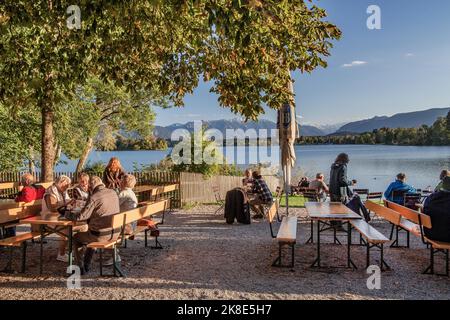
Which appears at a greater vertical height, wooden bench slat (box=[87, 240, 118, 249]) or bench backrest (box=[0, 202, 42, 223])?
bench backrest (box=[0, 202, 42, 223])

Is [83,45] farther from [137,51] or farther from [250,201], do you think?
[250,201]

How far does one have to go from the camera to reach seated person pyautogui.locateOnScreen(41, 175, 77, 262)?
7435 millimetres

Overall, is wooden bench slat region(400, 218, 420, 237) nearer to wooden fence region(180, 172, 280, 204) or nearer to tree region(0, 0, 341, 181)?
tree region(0, 0, 341, 181)

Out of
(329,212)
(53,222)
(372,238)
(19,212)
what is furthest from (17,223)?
(372,238)

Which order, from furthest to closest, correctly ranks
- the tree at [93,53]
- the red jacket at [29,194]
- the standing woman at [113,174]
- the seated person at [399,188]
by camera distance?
the seated person at [399,188] < the standing woman at [113,174] < the red jacket at [29,194] < the tree at [93,53]

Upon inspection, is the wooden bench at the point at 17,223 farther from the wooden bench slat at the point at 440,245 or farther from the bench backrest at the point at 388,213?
the wooden bench slat at the point at 440,245

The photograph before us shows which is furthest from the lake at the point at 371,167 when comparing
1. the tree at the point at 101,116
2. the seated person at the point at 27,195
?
the seated person at the point at 27,195

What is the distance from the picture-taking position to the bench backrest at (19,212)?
283 inches

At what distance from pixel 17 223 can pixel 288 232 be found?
4507 mm

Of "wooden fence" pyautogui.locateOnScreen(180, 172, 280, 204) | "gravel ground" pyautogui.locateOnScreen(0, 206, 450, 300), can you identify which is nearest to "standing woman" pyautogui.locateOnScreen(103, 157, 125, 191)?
"gravel ground" pyautogui.locateOnScreen(0, 206, 450, 300)

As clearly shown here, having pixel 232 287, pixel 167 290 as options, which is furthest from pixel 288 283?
pixel 167 290

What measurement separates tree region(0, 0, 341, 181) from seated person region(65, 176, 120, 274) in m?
2.58

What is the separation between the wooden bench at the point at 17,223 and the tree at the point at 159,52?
2198mm

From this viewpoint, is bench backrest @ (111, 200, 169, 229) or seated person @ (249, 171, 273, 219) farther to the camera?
seated person @ (249, 171, 273, 219)
